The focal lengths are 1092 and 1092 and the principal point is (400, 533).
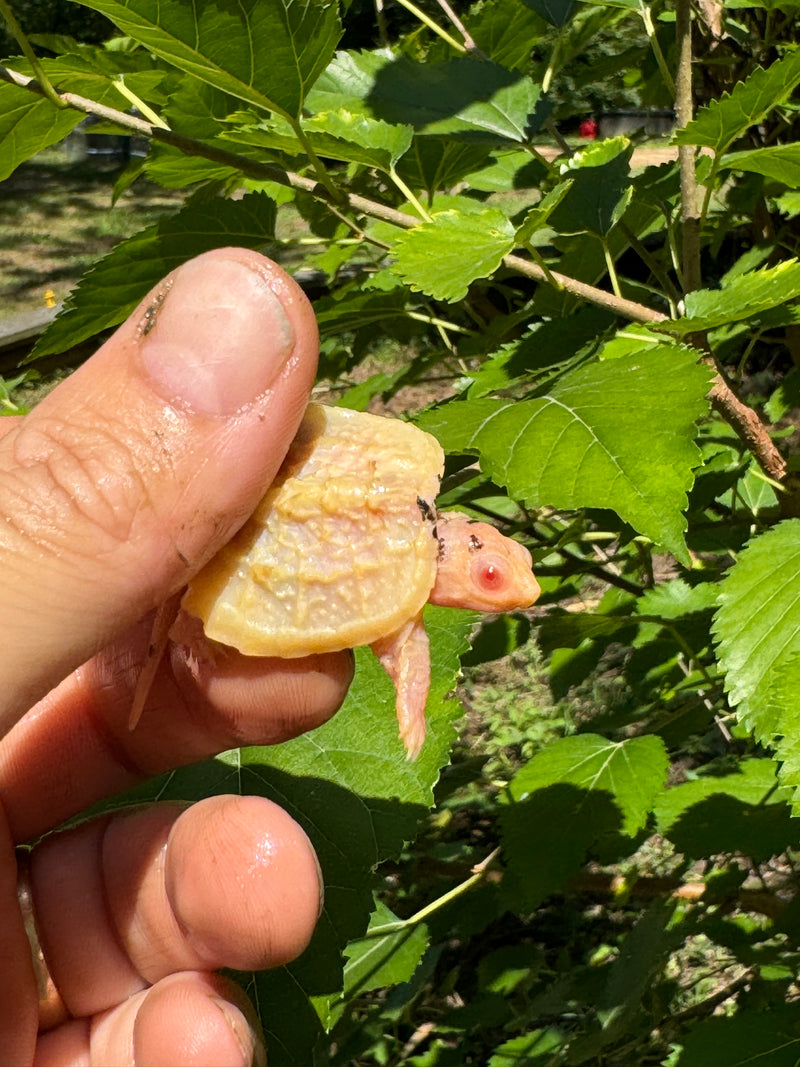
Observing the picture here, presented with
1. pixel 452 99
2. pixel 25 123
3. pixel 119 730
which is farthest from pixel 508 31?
pixel 119 730

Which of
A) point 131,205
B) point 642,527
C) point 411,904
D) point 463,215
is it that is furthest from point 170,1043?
point 131,205

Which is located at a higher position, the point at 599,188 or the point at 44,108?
the point at 44,108

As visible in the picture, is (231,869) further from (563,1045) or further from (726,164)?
(563,1045)

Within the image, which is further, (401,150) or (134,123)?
(401,150)

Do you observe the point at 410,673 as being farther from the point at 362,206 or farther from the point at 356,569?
the point at 362,206

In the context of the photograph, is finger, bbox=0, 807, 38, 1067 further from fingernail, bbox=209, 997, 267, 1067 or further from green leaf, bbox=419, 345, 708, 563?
green leaf, bbox=419, 345, 708, 563

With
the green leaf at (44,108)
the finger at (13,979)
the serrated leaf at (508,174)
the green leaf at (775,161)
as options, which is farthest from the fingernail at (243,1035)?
the serrated leaf at (508,174)
